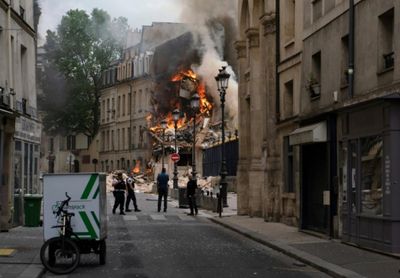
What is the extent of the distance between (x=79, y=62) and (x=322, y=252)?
73563 mm

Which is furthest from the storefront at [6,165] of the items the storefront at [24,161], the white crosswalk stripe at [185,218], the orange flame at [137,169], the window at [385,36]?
the orange flame at [137,169]

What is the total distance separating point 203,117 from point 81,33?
866 inches

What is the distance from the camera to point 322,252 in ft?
49.5

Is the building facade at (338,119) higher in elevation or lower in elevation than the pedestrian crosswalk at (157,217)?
higher

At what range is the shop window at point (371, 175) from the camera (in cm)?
1460

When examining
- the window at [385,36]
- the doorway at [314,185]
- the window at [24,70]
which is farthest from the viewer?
the window at [24,70]

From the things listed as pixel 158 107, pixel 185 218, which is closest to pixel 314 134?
pixel 185 218

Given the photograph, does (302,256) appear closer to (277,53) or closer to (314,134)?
(314,134)

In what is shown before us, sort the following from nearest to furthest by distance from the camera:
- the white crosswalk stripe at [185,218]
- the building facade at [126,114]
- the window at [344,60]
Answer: the window at [344,60], the white crosswalk stripe at [185,218], the building facade at [126,114]

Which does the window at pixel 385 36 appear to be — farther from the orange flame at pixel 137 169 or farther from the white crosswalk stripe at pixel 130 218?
the orange flame at pixel 137 169

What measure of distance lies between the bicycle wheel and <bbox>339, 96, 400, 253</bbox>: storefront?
574cm

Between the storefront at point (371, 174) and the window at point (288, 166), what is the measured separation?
5.46 meters

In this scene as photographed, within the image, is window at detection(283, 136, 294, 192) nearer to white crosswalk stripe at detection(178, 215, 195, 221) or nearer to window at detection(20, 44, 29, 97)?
white crosswalk stripe at detection(178, 215, 195, 221)

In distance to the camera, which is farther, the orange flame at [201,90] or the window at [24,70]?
the orange flame at [201,90]
